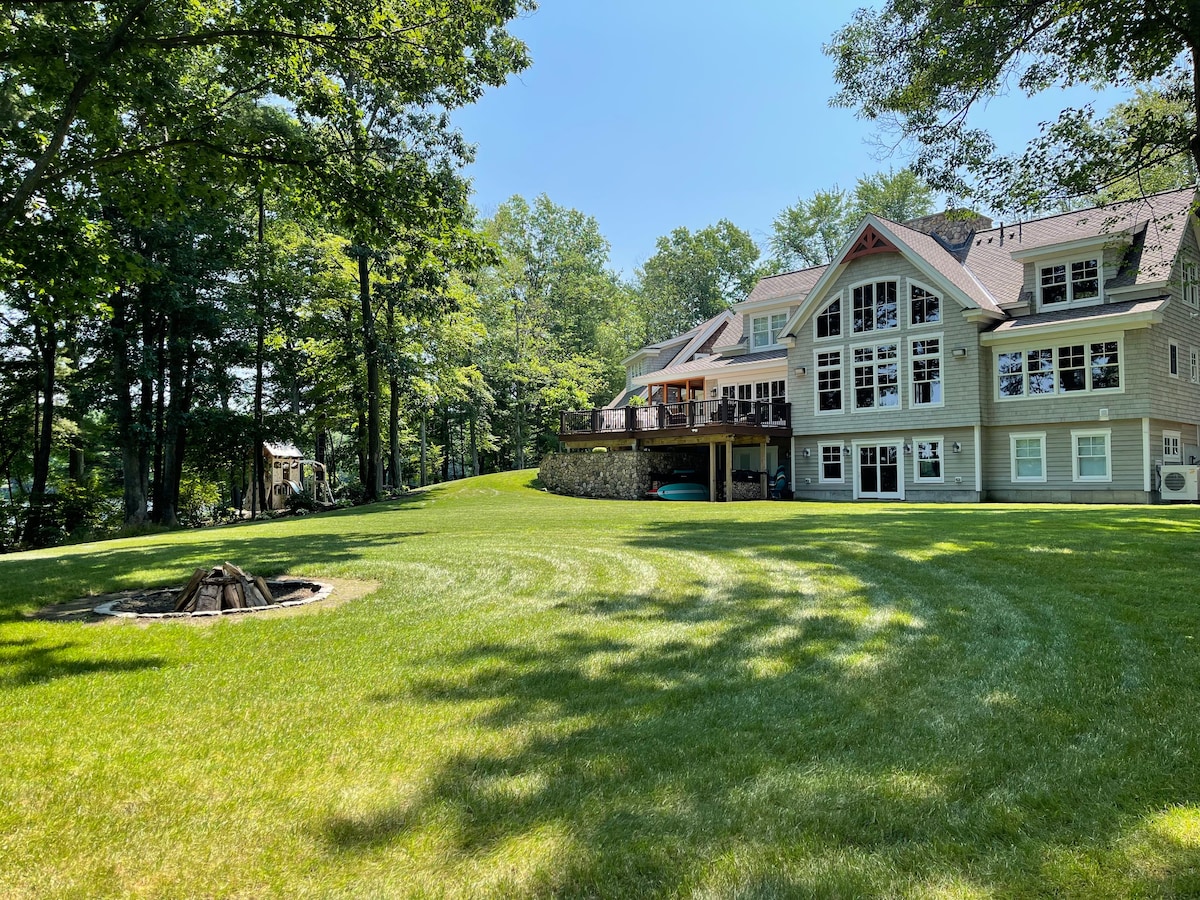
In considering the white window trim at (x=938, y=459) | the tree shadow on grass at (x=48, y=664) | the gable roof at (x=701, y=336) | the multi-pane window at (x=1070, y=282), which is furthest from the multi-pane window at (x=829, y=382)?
the tree shadow on grass at (x=48, y=664)

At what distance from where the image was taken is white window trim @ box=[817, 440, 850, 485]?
22.7 metres

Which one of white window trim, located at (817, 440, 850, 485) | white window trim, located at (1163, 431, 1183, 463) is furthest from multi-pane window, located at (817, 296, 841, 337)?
white window trim, located at (1163, 431, 1183, 463)

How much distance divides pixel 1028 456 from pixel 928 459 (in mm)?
2589

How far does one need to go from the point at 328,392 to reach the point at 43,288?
17.7 metres

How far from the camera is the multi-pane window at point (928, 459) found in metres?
20.9

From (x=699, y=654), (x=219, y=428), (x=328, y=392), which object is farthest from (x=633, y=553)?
(x=328, y=392)

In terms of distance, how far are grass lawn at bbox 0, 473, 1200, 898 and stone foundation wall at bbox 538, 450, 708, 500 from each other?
1702 cm

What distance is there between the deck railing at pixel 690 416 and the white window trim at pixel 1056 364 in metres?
6.22

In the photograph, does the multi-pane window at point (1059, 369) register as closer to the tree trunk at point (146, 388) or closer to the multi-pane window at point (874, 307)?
the multi-pane window at point (874, 307)

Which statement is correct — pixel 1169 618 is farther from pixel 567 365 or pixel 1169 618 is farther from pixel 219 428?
pixel 567 365

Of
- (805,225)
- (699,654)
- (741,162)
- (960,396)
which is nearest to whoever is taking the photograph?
(699,654)

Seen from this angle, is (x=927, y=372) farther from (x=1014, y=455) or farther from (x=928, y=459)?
(x=1014, y=455)

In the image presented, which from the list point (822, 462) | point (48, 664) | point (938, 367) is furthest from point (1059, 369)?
point (48, 664)

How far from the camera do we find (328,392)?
26625 millimetres
